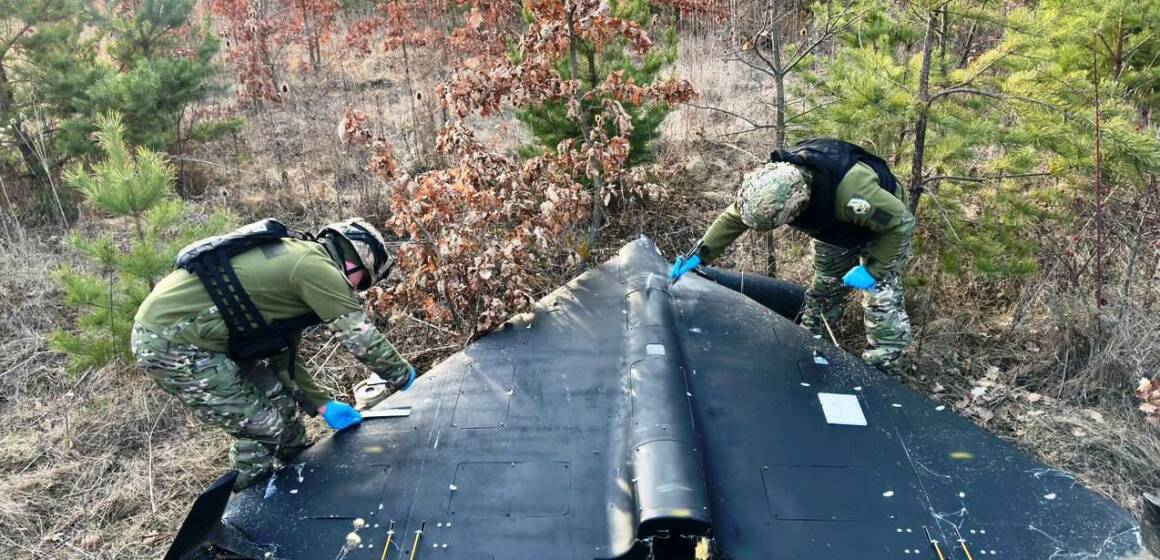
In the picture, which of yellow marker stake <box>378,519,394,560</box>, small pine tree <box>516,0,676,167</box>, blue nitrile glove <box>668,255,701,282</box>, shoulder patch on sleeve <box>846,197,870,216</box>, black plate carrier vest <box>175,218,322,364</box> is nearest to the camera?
yellow marker stake <box>378,519,394,560</box>

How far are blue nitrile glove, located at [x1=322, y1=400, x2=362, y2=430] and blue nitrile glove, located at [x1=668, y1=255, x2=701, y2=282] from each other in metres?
2.01

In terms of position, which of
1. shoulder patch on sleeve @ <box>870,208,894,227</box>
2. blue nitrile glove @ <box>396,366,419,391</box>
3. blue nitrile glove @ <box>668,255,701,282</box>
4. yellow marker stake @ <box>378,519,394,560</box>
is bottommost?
yellow marker stake @ <box>378,519,394,560</box>

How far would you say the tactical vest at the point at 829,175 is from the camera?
3.88 metres

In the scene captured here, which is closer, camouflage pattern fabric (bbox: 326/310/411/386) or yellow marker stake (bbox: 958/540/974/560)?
yellow marker stake (bbox: 958/540/974/560)

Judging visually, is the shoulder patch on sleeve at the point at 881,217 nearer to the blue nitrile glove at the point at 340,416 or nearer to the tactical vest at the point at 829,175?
the tactical vest at the point at 829,175

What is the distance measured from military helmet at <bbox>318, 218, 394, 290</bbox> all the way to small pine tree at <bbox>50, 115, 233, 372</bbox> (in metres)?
1.50

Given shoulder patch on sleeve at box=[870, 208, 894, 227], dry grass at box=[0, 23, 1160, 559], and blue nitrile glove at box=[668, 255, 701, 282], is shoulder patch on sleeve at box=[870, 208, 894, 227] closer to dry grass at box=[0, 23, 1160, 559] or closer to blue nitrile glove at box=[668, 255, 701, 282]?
blue nitrile glove at box=[668, 255, 701, 282]

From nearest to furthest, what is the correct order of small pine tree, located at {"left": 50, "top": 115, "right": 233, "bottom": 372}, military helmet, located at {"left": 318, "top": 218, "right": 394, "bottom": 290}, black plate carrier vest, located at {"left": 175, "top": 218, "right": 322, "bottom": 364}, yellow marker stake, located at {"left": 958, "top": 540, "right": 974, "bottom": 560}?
yellow marker stake, located at {"left": 958, "top": 540, "right": 974, "bottom": 560}, black plate carrier vest, located at {"left": 175, "top": 218, "right": 322, "bottom": 364}, military helmet, located at {"left": 318, "top": 218, "right": 394, "bottom": 290}, small pine tree, located at {"left": 50, "top": 115, "right": 233, "bottom": 372}

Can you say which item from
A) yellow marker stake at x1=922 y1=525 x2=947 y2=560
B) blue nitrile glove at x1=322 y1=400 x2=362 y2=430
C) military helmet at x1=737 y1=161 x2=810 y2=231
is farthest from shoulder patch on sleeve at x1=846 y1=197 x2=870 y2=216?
blue nitrile glove at x1=322 y1=400 x2=362 y2=430

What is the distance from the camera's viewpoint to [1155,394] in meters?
2.78

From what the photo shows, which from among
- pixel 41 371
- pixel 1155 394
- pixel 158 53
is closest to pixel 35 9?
pixel 158 53

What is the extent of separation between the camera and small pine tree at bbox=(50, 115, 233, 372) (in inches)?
158

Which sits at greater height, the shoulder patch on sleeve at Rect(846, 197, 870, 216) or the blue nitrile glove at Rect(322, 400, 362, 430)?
the shoulder patch on sleeve at Rect(846, 197, 870, 216)

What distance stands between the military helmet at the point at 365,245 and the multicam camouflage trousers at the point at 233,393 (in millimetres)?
759
